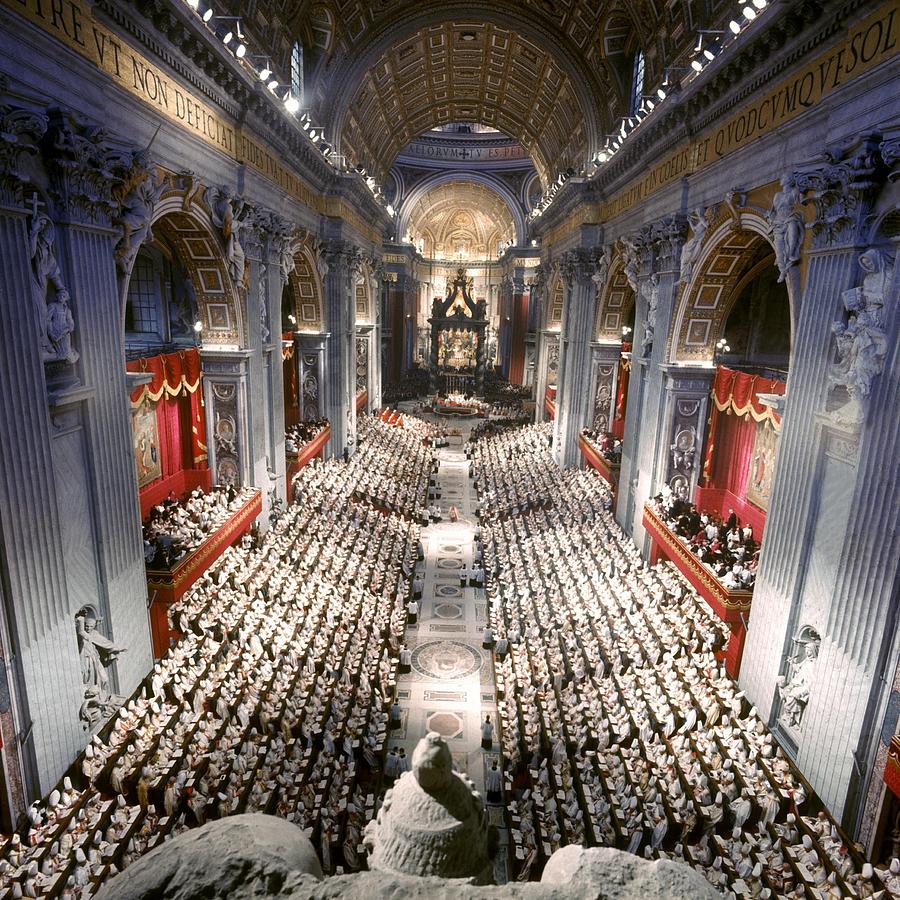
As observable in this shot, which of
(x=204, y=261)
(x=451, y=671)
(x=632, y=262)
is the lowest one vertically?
(x=451, y=671)

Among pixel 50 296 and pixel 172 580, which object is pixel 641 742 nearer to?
pixel 172 580

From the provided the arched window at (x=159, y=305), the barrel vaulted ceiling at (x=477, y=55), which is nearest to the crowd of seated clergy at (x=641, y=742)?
the arched window at (x=159, y=305)

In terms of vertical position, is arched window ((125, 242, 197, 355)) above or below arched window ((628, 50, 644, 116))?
below

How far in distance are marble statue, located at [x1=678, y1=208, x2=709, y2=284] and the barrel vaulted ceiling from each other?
182 inches

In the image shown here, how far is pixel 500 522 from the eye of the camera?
1850cm

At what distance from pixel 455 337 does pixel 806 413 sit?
39.4 metres

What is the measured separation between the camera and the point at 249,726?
910 centimetres

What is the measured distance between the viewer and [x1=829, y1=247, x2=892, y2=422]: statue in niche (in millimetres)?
6945

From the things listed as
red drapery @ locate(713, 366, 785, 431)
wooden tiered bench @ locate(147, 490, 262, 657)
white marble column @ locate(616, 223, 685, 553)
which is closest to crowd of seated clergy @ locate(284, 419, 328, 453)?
wooden tiered bench @ locate(147, 490, 262, 657)

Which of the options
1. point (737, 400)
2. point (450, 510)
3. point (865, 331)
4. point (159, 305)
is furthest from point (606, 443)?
point (159, 305)

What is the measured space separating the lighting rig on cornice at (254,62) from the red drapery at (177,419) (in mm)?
6148

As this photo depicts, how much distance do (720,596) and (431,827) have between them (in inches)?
360

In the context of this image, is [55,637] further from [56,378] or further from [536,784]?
[536,784]

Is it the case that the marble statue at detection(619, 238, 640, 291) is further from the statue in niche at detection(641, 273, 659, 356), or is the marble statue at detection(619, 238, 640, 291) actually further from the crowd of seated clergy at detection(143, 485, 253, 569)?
the crowd of seated clergy at detection(143, 485, 253, 569)
